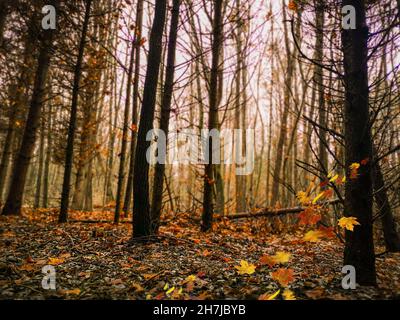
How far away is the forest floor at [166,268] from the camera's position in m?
2.80

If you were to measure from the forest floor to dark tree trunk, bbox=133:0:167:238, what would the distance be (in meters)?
0.40

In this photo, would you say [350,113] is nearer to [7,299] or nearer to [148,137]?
[148,137]

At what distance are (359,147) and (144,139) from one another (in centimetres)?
310

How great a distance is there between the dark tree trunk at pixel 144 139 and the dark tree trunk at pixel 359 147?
2949 millimetres

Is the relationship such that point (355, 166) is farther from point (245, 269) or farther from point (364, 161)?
point (245, 269)

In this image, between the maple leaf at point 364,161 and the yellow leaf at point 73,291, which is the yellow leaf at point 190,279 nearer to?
the yellow leaf at point 73,291

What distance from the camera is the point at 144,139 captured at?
4652 mm

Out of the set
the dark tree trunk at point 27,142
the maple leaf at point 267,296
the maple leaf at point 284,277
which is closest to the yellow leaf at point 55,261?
the maple leaf at point 267,296

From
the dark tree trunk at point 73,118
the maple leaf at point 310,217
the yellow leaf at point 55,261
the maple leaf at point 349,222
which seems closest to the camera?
the maple leaf at point 349,222

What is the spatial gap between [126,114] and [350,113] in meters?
5.82

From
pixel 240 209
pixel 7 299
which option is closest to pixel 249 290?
pixel 7 299

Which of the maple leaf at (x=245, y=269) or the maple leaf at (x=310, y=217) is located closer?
the maple leaf at (x=310, y=217)

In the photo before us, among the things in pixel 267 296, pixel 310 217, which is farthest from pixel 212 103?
pixel 267 296

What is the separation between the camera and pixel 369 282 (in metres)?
2.78
